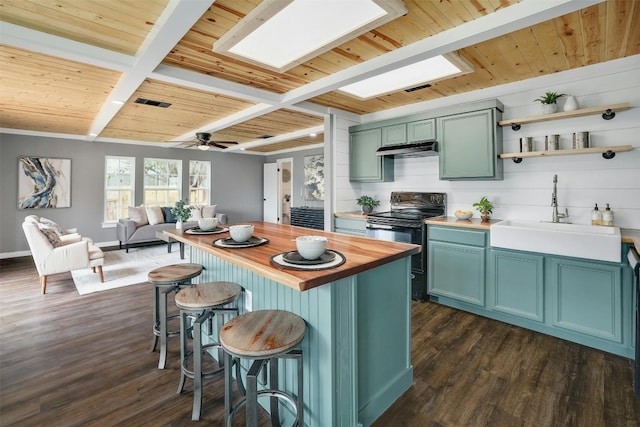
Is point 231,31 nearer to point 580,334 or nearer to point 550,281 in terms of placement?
point 550,281

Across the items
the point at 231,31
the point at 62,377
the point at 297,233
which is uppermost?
the point at 231,31

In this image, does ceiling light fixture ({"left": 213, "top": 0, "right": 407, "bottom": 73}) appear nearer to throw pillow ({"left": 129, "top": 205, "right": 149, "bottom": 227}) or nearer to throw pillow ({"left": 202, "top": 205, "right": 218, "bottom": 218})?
throw pillow ({"left": 129, "top": 205, "right": 149, "bottom": 227})

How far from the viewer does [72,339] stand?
2631 millimetres

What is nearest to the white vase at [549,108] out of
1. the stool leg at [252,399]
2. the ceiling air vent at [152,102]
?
the stool leg at [252,399]

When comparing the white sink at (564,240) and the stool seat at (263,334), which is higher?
the white sink at (564,240)

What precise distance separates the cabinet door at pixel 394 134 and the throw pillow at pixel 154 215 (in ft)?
16.6

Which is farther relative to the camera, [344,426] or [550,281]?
[550,281]

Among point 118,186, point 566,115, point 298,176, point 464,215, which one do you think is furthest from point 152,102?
point 566,115

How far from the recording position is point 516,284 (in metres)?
2.77

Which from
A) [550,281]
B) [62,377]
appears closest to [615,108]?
[550,281]

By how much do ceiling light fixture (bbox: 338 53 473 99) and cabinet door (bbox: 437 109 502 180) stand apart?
659mm

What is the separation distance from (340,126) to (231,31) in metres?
2.48

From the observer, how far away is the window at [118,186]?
6.61 m

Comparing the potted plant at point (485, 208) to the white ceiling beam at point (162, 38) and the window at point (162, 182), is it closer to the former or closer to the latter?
the white ceiling beam at point (162, 38)
